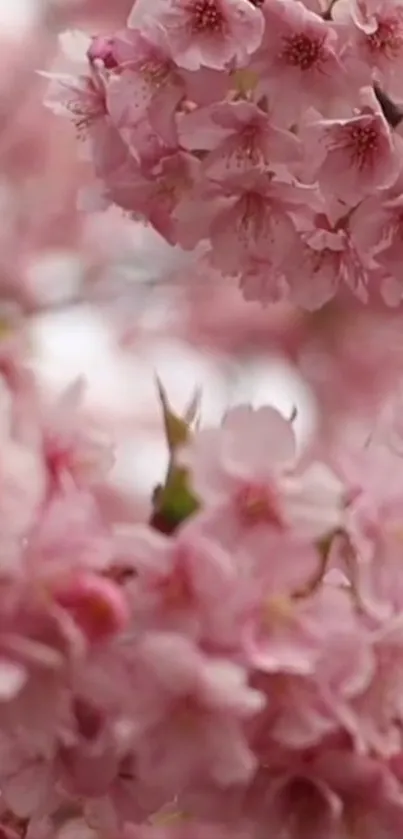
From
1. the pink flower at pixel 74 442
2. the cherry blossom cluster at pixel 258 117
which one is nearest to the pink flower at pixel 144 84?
the cherry blossom cluster at pixel 258 117

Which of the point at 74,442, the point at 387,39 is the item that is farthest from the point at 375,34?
the point at 74,442

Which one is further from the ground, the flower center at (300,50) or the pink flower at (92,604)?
the flower center at (300,50)

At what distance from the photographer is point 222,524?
42cm

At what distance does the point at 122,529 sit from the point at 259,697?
65 millimetres

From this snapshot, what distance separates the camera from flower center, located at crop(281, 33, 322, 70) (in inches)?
22.7

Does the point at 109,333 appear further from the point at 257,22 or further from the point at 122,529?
the point at 122,529

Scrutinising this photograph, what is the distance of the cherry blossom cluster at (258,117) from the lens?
1.90 ft

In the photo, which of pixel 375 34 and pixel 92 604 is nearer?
pixel 92 604

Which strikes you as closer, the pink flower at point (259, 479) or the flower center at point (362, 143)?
the pink flower at point (259, 479)

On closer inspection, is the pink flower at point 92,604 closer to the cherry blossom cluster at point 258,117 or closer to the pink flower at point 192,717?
the pink flower at point 192,717

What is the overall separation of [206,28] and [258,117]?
0.14ft

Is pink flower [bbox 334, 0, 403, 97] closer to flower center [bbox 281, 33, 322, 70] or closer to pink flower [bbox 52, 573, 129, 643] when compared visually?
flower center [bbox 281, 33, 322, 70]

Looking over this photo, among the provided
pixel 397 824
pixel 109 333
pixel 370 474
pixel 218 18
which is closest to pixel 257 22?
pixel 218 18

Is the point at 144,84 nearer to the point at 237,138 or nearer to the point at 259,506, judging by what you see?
the point at 237,138
